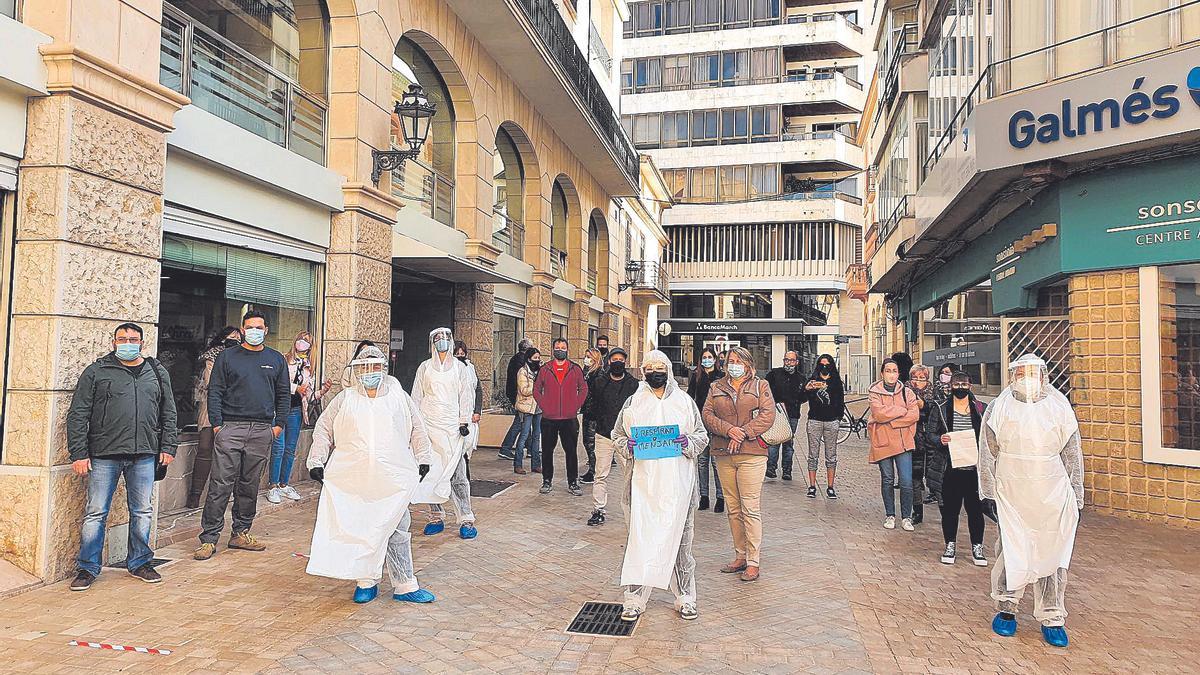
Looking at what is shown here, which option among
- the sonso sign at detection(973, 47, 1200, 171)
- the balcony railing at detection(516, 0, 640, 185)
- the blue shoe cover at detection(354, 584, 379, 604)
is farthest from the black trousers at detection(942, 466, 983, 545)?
the balcony railing at detection(516, 0, 640, 185)

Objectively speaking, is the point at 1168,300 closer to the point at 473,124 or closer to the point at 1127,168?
the point at 1127,168

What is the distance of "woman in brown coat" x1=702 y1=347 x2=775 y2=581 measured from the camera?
622cm

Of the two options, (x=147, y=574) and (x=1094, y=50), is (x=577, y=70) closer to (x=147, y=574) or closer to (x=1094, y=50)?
(x=1094, y=50)

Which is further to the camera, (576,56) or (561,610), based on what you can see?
(576,56)

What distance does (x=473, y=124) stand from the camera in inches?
569

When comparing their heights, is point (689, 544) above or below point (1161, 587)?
above

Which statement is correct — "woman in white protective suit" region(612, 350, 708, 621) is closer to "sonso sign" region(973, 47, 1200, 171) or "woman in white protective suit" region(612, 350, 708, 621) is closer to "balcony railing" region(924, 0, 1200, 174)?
"sonso sign" region(973, 47, 1200, 171)

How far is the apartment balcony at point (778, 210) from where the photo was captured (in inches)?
1610

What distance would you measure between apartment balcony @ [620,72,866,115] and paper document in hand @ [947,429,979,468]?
120ft

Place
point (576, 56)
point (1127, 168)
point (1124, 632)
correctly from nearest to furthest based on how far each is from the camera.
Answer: point (1124, 632)
point (1127, 168)
point (576, 56)

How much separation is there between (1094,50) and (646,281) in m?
23.9

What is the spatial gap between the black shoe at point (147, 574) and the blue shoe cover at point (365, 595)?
4.86 feet

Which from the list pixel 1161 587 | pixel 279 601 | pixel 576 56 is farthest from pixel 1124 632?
pixel 576 56

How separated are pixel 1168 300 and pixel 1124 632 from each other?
16.1 ft
